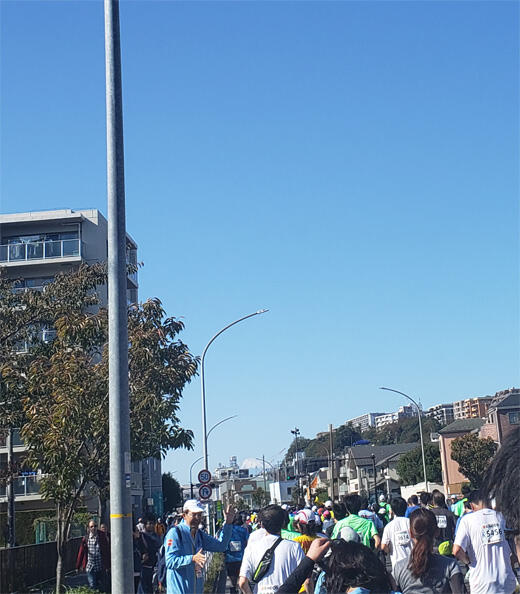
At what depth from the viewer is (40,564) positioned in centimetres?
2248

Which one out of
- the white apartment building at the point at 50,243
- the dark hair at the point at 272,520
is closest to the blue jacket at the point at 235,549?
the dark hair at the point at 272,520

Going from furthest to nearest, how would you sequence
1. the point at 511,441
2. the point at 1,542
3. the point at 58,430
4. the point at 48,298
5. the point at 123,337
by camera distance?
the point at 1,542 < the point at 48,298 < the point at 58,430 < the point at 123,337 < the point at 511,441

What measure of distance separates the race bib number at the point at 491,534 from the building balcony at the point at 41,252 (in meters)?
39.5

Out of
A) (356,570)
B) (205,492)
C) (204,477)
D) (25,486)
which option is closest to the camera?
(356,570)

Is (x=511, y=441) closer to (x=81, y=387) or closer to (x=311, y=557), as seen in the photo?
(x=311, y=557)

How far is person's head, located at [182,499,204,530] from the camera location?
785cm

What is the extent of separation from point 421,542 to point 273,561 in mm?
1502

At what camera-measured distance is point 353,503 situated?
10328 millimetres

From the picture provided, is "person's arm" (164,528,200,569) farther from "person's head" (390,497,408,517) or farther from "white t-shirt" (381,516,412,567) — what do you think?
"person's head" (390,497,408,517)

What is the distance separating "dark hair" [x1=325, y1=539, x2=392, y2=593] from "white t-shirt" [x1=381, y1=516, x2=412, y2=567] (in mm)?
5584

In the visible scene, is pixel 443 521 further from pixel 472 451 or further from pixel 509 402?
pixel 472 451

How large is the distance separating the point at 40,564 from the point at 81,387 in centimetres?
924

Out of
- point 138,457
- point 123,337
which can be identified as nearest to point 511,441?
point 123,337

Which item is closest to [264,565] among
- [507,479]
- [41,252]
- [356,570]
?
[356,570]
